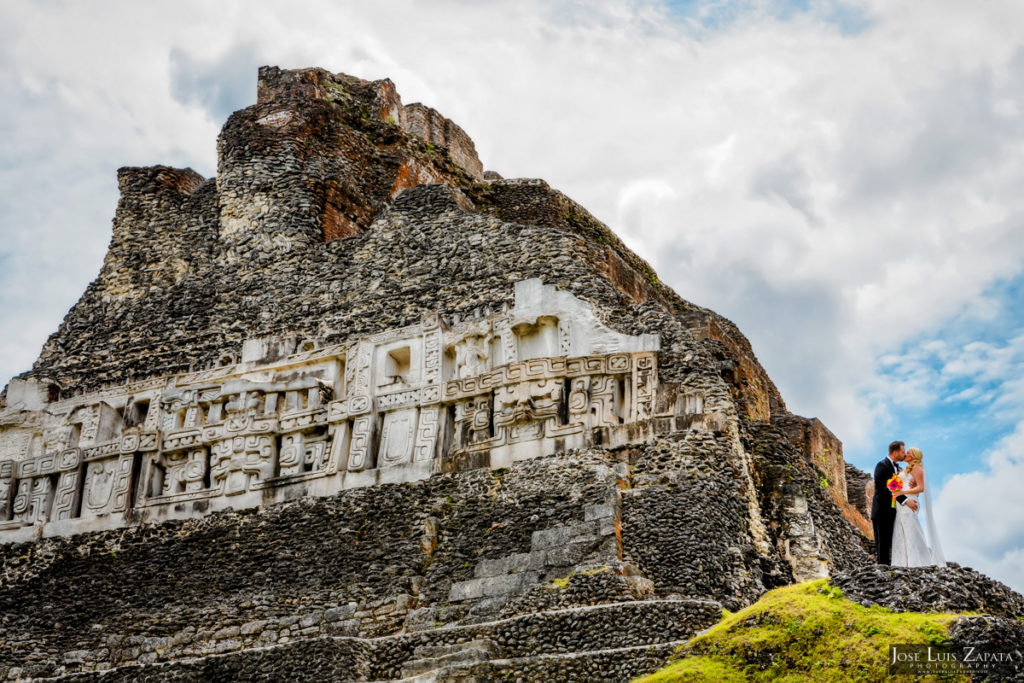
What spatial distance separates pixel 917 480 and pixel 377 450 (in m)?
7.84

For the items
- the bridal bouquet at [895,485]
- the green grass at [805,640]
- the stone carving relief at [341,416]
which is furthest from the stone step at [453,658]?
the bridal bouquet at [895,485]

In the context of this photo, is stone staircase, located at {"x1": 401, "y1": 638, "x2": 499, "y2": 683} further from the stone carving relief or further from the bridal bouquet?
the bridal bouquet

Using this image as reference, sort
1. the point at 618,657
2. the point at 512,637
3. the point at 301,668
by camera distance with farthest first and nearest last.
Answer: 1. the point at 301,668
2. the point at 512,637
3. the point at 618,657

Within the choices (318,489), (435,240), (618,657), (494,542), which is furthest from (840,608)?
(435,240)

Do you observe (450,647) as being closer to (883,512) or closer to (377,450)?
(377,450)

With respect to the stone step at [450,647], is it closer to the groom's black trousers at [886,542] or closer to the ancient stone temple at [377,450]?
the ancient stone temple at [377,450]

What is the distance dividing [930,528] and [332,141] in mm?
13540

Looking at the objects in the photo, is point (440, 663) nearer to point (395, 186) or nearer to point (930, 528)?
point (930, 528)

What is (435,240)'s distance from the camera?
62.8 feet

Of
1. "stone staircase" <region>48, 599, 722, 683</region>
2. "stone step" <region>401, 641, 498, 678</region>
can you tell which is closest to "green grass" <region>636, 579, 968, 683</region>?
"stone staircase" <region>48, 599, 722, 683</region>

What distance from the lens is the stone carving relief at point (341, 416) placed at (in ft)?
53.8

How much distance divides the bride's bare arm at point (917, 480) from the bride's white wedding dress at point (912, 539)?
0.03 m

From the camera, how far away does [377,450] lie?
17.5 metres

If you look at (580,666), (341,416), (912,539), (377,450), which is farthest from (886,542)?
(341,416)
